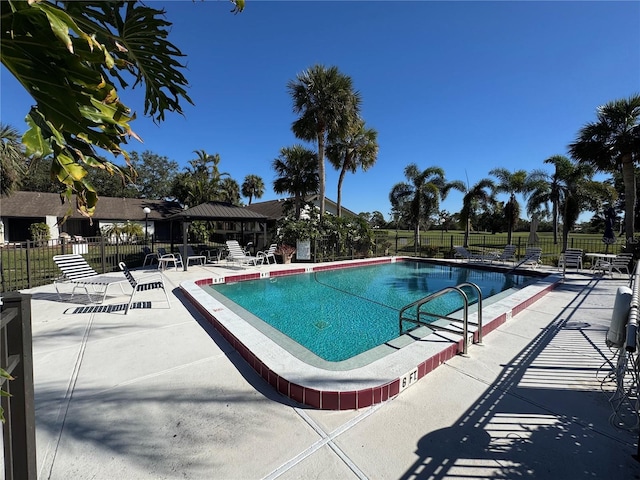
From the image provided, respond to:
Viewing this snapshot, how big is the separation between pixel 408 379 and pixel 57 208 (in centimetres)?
3449

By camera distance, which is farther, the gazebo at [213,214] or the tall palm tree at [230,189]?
the tall palm tree at [230,189]

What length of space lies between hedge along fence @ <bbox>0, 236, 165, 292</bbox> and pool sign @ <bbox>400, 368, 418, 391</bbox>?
27.9ft

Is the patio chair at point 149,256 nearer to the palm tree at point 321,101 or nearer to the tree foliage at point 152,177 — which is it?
the palm tree at point 321,101

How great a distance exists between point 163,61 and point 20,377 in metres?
2.55

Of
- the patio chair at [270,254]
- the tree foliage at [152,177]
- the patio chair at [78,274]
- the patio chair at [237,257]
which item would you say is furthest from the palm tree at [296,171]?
the tree foliage at [152,177]

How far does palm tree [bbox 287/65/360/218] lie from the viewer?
13828mm

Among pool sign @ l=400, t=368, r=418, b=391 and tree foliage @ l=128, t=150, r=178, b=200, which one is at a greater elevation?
tree foliage @ l=128, t=150, r=178, b=200

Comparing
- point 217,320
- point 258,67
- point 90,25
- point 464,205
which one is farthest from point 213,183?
point 90,25

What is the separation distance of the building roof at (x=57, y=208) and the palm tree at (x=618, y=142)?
2644cm

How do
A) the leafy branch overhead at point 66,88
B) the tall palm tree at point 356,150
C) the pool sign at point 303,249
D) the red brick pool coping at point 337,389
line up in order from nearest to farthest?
1. the leafy branch overhead at point 66,88
2. the red brick pool coping at point 337,389
3. the pool sign at point 303,249
4. the tall palm tree at point 356,150

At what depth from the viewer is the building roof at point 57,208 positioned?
79.8 ft

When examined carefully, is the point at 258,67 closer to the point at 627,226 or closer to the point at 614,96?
the point at 614,96

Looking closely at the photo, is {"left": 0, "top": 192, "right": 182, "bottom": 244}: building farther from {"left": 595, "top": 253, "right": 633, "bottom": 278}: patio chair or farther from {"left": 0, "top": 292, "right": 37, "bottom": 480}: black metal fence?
{"left": 595, "top": 253, "right": 633, "bottom": 278}: patio chair

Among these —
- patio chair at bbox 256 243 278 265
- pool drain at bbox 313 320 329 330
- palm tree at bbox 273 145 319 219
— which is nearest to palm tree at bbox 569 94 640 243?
palm tree at bbox 273 145 319 219
